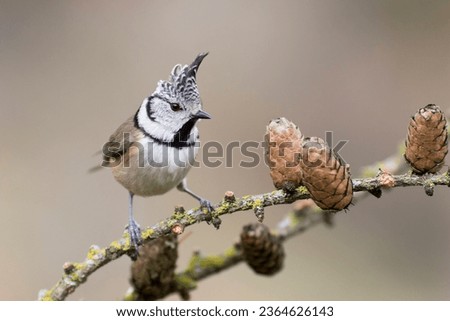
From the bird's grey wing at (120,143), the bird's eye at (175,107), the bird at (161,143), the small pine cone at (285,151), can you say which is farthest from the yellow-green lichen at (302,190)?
the bird's grey wing at (120,143)

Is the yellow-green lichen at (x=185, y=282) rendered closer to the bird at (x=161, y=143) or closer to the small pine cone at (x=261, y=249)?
the small pine cone at (x=261, y=249)

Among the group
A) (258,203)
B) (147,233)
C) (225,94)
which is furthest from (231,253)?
(225,94)

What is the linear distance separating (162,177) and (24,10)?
2331 mm

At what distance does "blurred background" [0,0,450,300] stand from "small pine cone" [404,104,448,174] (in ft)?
6.05

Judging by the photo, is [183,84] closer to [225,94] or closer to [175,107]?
[175,107]

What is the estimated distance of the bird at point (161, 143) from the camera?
240 cm

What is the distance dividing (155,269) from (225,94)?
2676mm

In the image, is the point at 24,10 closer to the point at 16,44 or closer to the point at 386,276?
the point at 16,44

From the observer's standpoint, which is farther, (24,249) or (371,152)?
(371,152)

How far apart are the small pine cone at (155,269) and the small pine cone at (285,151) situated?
41 centimetres

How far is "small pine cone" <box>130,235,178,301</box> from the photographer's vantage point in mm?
1664

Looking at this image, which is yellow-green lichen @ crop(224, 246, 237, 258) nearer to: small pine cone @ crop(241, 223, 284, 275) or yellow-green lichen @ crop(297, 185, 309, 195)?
small pine cone @ crop(241, 223, 284, 275)
